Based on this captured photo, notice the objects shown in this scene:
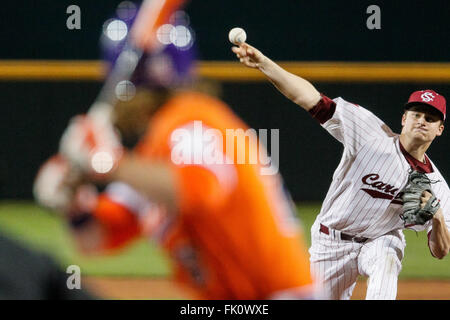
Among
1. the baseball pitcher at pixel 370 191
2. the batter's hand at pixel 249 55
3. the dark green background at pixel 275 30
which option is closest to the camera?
the batter's hand at pixel 249 55

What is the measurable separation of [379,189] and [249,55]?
24.5 inches

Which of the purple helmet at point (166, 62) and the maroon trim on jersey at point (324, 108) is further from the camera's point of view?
the maroon trim on jersey at point (324, 108)

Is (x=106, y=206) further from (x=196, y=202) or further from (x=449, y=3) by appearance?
(x=449, y=3)

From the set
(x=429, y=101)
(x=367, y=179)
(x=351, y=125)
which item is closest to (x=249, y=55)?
(x=351, y=125)

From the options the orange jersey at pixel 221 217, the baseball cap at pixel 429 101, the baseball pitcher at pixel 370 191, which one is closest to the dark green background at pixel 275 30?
the baseball cap at pixel 429 101

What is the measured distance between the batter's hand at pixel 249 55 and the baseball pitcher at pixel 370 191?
0.06 metres

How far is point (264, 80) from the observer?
180 inches

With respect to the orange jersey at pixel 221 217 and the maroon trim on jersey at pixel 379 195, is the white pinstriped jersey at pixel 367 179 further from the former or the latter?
the orange jersey at pixel 221 217

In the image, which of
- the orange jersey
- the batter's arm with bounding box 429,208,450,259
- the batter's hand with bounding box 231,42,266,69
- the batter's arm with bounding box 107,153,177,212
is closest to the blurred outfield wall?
the batter's arm with bounding box 429,208,450,259

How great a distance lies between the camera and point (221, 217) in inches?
61.4

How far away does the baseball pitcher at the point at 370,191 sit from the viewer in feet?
7.71

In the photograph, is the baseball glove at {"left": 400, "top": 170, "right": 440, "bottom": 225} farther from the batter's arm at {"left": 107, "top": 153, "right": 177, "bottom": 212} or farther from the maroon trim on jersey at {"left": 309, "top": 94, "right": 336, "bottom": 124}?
the batter's arm at {"left": 107, "top": 153, "right": 177, "bottom": 212}

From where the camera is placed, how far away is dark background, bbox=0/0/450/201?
4488 mm

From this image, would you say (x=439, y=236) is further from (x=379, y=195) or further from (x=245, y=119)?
(x=245, y=119)
